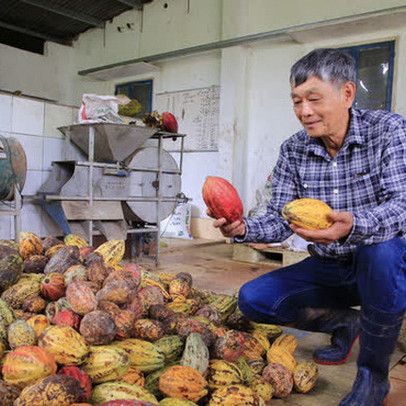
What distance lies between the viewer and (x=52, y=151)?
5.07 metres

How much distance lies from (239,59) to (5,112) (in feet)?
12.2

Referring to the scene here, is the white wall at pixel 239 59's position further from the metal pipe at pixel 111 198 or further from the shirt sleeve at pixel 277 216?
the shirt sleeve at pixel 277 216

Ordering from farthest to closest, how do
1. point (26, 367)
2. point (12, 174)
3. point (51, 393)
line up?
point (12, 174) < point (26, 367) < point (51, 393)

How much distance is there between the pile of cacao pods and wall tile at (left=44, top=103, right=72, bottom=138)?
3065mm

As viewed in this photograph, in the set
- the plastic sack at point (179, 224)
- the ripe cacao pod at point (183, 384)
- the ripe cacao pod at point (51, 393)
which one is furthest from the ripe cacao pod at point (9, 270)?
the plastic sack at point (179, 224)

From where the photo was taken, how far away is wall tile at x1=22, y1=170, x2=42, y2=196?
488 cm

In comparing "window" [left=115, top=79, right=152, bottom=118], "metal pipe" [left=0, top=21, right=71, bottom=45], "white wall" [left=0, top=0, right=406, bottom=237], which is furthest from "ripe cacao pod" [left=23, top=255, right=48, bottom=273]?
"metal pipe" [left=0, top=21, right=71, bottom=45]

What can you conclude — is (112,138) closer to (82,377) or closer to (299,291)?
(299,291)

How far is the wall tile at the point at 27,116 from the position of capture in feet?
15.6

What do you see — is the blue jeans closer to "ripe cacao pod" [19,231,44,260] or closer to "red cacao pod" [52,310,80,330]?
"red cacao pod" [52,310,80,330]

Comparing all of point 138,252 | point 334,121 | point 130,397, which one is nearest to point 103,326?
point 130,397

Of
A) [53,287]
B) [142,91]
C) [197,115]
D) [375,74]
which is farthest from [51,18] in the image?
[53,287]

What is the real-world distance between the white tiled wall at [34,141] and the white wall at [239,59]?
0.16 meters

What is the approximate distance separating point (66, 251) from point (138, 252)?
3213mm
